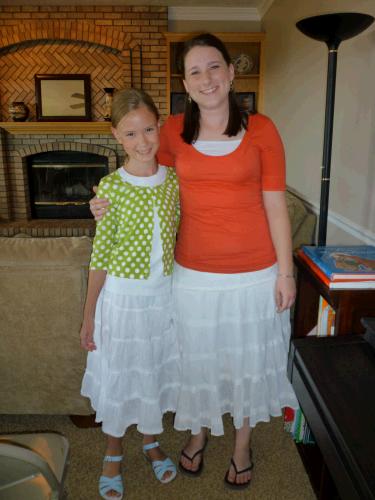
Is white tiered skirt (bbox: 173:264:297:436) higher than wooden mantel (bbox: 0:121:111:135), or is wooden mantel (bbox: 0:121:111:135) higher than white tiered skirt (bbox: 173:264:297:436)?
wooden mantel (bbox: 0:121:111:135)

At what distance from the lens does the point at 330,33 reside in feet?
5.39

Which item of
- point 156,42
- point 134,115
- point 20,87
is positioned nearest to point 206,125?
point 134,115

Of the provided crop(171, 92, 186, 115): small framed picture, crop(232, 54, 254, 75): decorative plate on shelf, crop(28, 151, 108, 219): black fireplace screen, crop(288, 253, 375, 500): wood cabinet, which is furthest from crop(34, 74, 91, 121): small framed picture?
crop(288, 253, 375, 500): wood cabinet

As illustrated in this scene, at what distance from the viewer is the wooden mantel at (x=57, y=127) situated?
16.2 ft

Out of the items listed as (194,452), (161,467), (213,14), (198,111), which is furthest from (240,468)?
(213,14)

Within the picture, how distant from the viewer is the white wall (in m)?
1.96

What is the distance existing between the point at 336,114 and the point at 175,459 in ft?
6.07

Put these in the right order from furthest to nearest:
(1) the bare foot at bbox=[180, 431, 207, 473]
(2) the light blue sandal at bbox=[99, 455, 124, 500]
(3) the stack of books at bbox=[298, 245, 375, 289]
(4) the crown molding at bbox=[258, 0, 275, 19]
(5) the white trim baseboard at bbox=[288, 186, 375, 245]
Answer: (4) the crown molding at bbox=[258, 0, 275, 19] → (5) the white trim baseboard at bbox=[288, 186, 375, 245] → (1) the bare foot at bbox=[180, 431, 207, 473] → (2) the light blue sandal at bbox=[99, 455, 124, 500] → (3) the stack of books at bbox=[298, 245, 375, 289]

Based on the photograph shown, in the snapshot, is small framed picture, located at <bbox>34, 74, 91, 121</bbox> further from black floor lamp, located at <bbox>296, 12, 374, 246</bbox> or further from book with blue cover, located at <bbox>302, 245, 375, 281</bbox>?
book with blue cover, located at <bbox>302, 245, 375, 281</bbox>

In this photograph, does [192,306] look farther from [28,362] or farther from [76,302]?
[28,362]

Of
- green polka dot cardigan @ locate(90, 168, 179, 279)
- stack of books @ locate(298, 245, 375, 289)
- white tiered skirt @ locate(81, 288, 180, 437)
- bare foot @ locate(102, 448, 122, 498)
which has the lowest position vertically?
bare foot @ locate(102, 448, 122, 498)

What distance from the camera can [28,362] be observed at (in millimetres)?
1645

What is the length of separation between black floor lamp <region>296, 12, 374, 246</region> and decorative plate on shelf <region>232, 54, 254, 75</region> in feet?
11.2

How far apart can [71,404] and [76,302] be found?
1.48 feet
